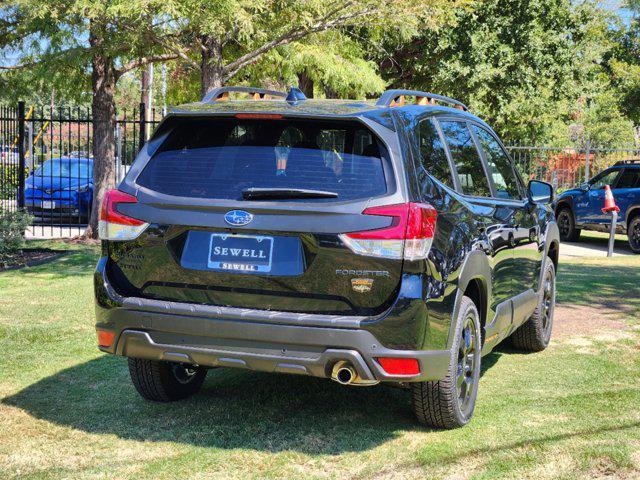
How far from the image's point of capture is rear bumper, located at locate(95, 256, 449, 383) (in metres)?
4.29

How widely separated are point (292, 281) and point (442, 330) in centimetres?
83

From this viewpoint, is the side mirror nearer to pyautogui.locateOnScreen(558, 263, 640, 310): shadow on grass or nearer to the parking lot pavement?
pyautogui.locateOnScreen(558, 263, 640, 310): shadow on grass

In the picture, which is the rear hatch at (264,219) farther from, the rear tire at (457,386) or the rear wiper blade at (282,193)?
the rear tire at (457,386)

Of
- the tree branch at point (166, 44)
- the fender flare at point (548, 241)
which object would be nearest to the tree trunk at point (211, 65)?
the tree branch at point (166, 44)

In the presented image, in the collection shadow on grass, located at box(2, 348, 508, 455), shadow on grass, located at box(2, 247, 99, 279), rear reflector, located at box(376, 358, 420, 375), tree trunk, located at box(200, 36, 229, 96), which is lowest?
shadow on grass, located at box(2, 247, 99, 279)

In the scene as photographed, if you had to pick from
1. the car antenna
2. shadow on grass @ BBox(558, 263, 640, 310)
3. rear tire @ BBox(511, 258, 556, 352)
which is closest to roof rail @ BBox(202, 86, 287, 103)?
the car antenna

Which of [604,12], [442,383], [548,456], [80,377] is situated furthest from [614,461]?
[604,12]

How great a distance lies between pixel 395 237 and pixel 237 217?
0.81 m

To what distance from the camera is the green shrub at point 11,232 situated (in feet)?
41.6

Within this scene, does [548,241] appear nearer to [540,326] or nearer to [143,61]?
[540,326]

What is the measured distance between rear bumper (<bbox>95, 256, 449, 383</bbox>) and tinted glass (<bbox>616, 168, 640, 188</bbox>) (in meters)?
15.3

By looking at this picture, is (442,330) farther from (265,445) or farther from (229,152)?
(229,152)

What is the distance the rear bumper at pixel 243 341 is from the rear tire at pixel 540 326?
277 centimetres

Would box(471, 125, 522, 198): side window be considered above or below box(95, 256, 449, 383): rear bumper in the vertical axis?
above
